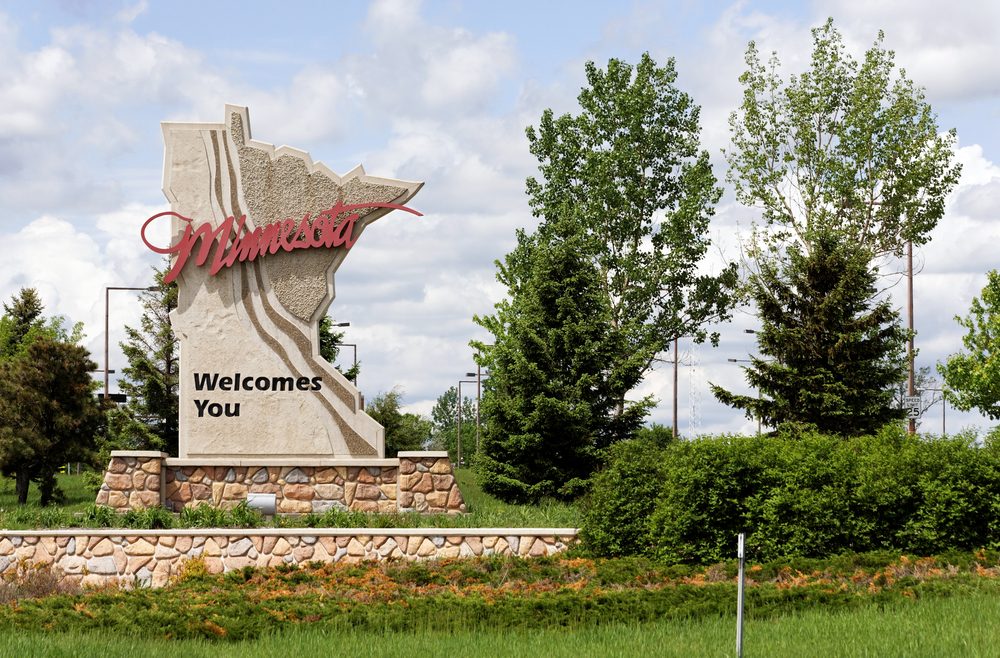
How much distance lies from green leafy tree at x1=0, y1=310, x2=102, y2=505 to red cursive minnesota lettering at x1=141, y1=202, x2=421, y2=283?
297 inches

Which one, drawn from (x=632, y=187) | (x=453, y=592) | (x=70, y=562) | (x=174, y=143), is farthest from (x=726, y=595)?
(x=632, y=187)

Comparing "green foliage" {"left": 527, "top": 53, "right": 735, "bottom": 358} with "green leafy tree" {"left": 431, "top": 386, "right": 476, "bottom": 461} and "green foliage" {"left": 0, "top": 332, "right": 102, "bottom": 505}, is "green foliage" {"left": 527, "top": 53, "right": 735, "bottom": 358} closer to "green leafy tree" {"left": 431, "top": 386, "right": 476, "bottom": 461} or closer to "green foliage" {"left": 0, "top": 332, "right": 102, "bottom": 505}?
"green foliage" {"left": 0, "top": 332, "right": 102, "bottom": 505}

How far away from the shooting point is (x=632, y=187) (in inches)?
1422

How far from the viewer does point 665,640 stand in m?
11.7

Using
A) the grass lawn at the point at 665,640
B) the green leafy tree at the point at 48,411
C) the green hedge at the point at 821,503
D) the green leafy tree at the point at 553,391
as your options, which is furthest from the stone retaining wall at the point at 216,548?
the green leafy tree at the point at 48,411

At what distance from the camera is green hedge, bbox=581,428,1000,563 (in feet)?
56.7

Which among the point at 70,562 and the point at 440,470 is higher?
the point at 440,470

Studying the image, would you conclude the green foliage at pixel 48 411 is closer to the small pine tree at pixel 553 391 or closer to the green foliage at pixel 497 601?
the small pine tree at pixel 553 391

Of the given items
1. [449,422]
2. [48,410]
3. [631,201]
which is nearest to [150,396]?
[48,410]

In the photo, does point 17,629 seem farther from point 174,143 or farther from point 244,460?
point 174,143

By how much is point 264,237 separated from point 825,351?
13.4 metres

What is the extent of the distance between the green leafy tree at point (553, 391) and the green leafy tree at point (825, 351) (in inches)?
136

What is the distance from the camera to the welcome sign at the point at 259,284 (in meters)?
24.3

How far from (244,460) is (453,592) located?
9.50 meters
